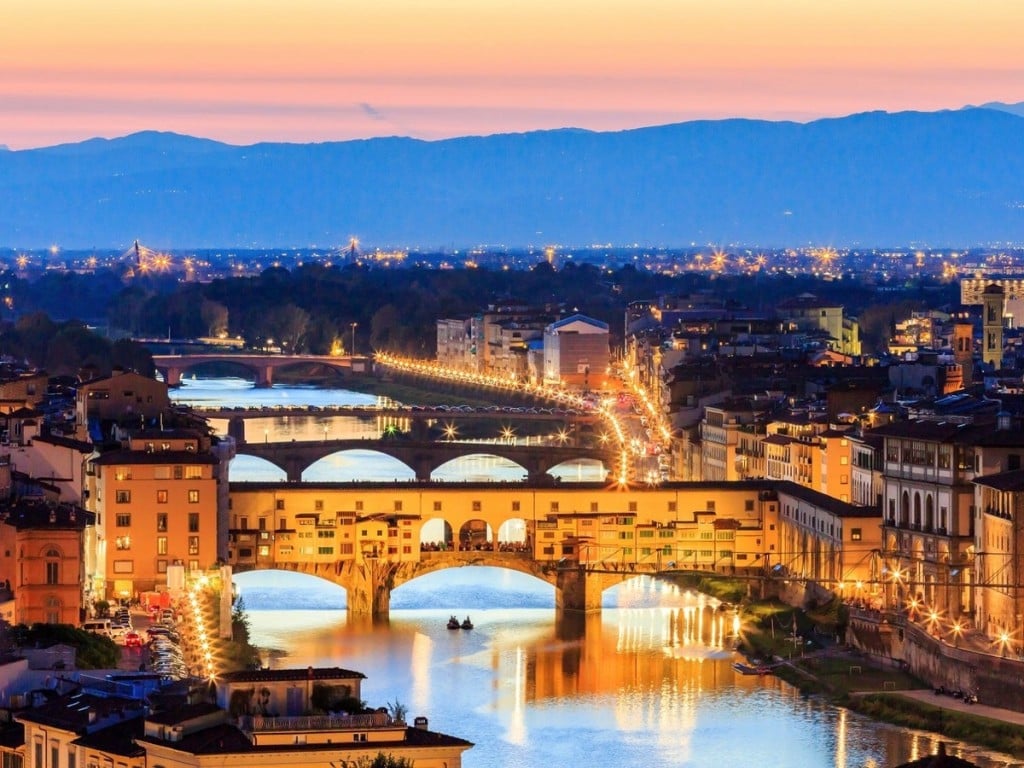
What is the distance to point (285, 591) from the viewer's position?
34156 millimetres

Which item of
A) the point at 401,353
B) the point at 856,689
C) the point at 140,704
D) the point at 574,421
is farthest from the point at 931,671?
the point at 401,353

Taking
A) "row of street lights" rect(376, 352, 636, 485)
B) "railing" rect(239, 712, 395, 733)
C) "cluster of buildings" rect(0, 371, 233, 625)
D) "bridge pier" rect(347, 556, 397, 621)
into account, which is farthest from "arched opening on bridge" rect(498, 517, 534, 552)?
"railing" rect(239, 712, 395, 733)

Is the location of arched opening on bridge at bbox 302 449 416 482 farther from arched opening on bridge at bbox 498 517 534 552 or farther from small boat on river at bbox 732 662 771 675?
small boat on river at bbox 732 662 771 675

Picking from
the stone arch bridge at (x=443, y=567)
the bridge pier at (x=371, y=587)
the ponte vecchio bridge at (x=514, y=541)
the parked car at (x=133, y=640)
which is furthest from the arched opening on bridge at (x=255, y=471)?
the parked car at (x=133, y=640)

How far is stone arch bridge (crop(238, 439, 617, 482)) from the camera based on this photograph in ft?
150

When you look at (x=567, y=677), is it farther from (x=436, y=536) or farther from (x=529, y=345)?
(x=529, y=345)

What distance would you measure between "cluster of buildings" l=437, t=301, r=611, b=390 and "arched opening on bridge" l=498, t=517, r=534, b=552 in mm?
32671

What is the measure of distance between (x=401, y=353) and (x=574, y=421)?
29.5m

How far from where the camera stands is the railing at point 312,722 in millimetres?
15180

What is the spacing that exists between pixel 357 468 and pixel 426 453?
3.60ft

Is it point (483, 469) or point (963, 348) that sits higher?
point (963, 348)

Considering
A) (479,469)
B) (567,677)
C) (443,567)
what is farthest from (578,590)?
(479,469)

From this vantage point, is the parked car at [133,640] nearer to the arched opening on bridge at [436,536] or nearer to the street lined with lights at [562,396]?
the arched opening on bridge at [436,536]

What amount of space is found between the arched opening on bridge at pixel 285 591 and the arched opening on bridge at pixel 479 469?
359 inches
